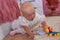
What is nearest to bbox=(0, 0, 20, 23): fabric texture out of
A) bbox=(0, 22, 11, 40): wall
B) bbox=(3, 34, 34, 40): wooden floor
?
bbox=(0, 22, 11, 40): wall

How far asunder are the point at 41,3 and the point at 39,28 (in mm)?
634

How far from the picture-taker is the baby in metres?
1.55

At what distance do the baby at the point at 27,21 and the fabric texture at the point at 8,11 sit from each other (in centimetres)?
8

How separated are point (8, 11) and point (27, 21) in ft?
0.74

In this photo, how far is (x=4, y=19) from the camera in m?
1.59

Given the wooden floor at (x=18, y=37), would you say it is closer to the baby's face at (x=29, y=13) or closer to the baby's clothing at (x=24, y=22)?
the baby's clothing at (x=24, y=22)

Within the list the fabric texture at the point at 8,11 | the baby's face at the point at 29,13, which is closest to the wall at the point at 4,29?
the fabric texture at the point at 8,11

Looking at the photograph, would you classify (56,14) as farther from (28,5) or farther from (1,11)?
(1,11)

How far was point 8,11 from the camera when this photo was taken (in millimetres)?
1659

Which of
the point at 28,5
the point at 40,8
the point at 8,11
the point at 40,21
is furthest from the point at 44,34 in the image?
the point at 40,8

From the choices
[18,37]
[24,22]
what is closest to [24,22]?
[24,22]

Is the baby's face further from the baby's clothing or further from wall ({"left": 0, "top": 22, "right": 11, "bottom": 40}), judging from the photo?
wall ({"left": 0, "top": 22, "right": 11, "bottom": 40})

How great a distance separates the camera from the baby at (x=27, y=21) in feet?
A: 5.08

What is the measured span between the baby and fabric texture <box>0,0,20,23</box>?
0.27ft
